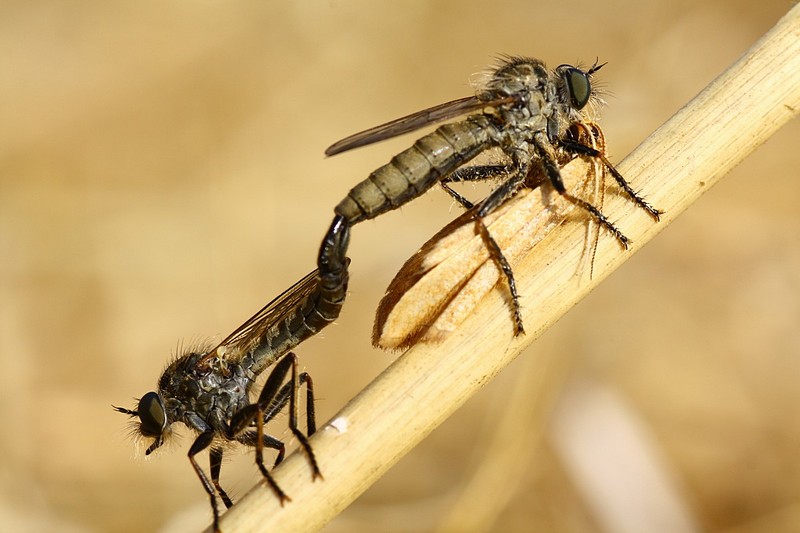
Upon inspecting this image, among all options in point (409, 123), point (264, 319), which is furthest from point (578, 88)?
point (264, 319)

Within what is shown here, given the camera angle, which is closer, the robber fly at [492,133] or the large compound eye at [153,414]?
the robber fly at [492,133]

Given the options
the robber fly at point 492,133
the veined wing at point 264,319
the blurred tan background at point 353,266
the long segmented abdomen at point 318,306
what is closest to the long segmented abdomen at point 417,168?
the robber fly at point 492,133

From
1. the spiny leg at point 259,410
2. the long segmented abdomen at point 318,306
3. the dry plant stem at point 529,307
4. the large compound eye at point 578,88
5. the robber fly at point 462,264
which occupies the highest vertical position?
the large compound eye at point 578,88

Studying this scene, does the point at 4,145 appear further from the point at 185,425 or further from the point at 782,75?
the point at 782,75

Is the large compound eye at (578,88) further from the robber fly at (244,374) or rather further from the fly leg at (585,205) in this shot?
the robber fly at (244,374)

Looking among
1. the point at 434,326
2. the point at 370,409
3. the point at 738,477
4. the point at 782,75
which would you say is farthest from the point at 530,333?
the point at 738,477

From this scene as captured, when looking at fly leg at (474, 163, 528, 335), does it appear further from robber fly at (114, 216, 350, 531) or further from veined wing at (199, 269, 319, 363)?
veined wing at (199, 269, 319, 363)

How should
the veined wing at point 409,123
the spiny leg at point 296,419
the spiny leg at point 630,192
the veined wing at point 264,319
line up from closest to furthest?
the spiny leg at point 296,419
the spiny leg at point 630,192
the veined wing at point 409,123
the veined wing at point 264,319
